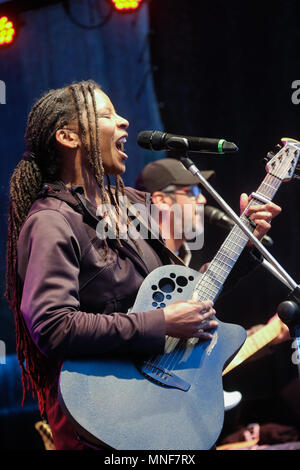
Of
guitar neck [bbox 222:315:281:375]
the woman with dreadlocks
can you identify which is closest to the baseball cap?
guitar neck [bbox 222:315:281:375]

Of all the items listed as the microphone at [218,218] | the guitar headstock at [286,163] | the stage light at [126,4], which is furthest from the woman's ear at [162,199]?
the guitar headstock at [286,163]

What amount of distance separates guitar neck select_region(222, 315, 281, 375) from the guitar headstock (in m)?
1.54

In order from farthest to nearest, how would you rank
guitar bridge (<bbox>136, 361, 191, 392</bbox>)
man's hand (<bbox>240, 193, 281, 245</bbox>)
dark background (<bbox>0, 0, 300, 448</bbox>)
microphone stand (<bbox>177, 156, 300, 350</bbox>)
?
dark background (<bbox>0, 0, 300, 448</bbox>)
man's hand (<bbox>240, 193, 281, 245</bbox>)
microphone stand (<bbox>177, 156, 300, 350</bbox>)
guitar bridge (<bbox>136, 361, 191, 392</bbox>)

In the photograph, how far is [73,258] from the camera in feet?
6.26

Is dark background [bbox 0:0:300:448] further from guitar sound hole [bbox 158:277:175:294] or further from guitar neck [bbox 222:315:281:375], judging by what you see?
guitar sound hole [bbox 158:277:175:294]

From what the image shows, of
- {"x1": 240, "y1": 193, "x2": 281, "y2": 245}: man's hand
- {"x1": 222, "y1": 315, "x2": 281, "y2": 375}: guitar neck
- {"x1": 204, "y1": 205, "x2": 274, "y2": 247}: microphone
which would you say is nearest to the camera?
{"x1": 240, "y1": 193, "x2": 281, "y2": 245}: man's hand

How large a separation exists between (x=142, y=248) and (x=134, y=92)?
2.28 metres

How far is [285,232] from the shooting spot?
3.99 metres

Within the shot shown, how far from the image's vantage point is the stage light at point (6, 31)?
13.6 feet

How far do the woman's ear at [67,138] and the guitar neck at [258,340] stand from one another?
1.96 meters

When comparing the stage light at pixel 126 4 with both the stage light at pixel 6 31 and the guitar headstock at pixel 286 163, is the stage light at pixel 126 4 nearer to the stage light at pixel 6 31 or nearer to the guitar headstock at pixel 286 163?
the stage light at pixel 6 31

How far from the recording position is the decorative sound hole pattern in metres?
2.00

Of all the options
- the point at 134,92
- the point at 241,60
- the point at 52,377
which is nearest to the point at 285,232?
the point at 241,60

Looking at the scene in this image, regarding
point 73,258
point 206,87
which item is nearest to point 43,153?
point 73,258
